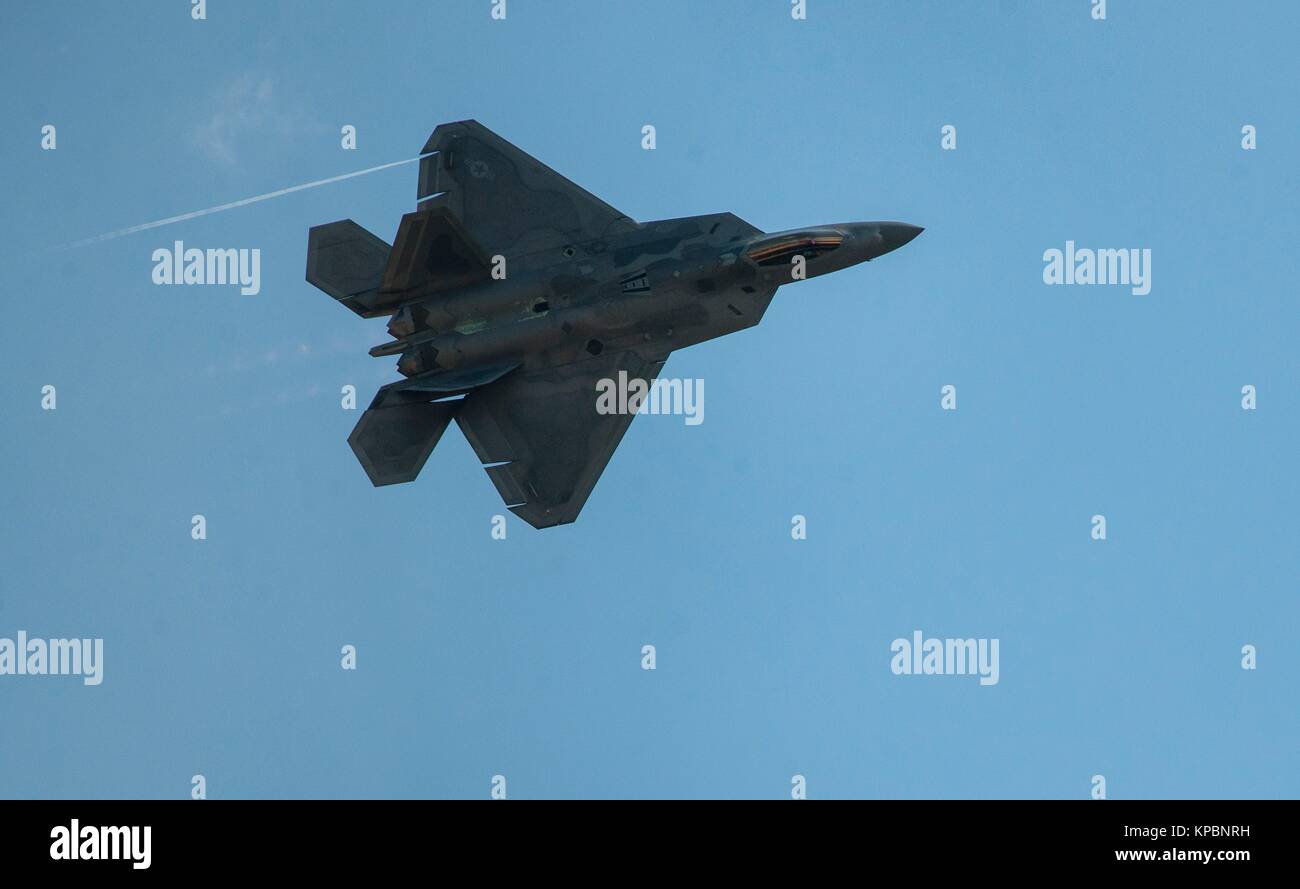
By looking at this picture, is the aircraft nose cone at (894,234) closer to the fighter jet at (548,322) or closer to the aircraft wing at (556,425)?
the fighter jet at (548,322)

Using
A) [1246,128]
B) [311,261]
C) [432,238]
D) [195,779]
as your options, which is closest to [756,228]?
[432,238]

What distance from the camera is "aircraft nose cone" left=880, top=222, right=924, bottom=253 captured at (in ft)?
115

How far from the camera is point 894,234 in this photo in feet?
116

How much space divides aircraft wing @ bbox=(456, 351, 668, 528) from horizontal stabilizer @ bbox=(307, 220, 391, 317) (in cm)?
380

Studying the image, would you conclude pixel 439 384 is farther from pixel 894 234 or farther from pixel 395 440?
pixel 894 234

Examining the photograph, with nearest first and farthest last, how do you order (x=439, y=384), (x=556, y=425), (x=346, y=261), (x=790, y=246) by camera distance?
(x=790, y=246) < (x=439, y=384) < (x=556, y=425) < (x=346, y=261)

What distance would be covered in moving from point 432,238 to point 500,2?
6.40m

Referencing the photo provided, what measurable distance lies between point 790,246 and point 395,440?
961 centimetres

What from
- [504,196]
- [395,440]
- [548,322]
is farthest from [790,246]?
[395,440]

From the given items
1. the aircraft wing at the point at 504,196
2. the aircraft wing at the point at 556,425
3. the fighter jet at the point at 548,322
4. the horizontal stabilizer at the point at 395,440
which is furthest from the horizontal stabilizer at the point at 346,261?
the aircraft wing at the point at 556,425

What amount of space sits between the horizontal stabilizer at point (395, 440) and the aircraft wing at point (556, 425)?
1.28 metres

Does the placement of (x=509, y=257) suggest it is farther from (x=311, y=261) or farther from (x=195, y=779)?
(x=195, y=779)

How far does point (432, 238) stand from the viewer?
1380 inches
